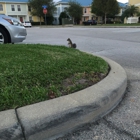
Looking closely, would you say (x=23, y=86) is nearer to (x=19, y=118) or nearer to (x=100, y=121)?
(x=19, y=118)

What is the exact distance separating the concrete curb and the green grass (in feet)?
0.55

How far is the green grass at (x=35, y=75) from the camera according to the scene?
1.87 meters

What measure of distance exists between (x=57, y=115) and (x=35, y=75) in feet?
3.11

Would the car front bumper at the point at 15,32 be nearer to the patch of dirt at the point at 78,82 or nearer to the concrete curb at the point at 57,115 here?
the patch of dirt at the point at 78,82

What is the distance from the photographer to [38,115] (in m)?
1.56

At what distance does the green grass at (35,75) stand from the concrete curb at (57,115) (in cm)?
17

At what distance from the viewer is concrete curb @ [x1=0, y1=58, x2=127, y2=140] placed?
146cm

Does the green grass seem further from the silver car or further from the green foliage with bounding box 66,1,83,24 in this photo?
the green foliage with bounding box 66,1,83,24

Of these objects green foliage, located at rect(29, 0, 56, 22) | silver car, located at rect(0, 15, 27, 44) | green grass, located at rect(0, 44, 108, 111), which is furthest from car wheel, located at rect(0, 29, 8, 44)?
green foliage, located at rect(29, 0, 56, 22)

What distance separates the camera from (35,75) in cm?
238

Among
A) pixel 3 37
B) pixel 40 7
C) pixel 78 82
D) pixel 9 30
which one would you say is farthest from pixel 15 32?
pixel 40 7

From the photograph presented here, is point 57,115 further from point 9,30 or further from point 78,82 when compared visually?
point 9,30

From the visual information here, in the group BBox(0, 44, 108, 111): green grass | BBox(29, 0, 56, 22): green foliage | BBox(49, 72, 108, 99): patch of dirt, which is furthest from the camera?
BBox(29, 0, 56, 22): green foliage

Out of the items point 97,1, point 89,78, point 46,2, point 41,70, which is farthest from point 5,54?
point 46,2
